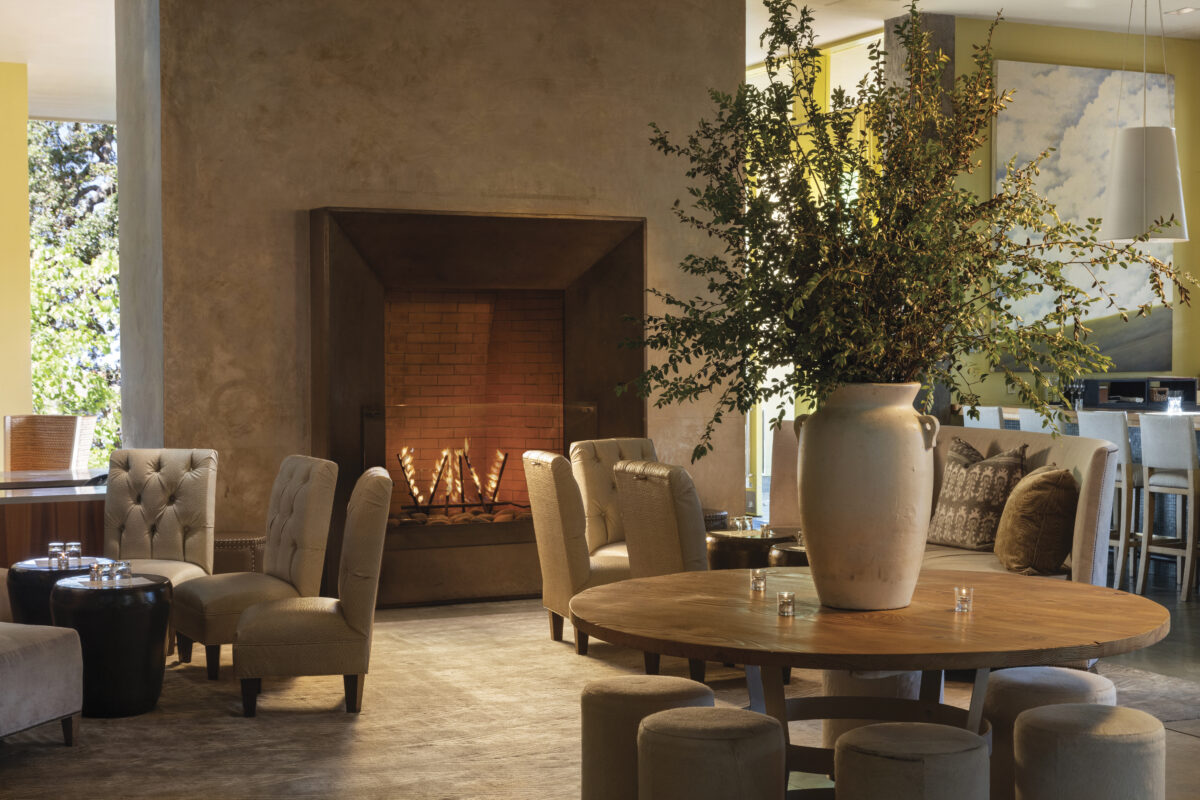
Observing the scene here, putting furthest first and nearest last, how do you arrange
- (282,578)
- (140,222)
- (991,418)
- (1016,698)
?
1. (991,418)
2. (140,222)
3. (282,578)
4. (1016,698)

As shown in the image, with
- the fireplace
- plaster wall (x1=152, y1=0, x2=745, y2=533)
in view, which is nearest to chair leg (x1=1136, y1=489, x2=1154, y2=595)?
plaster wall (x1=152, y1=0, x2=745, y2=533)

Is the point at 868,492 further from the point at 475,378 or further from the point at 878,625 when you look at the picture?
the point at 475,378

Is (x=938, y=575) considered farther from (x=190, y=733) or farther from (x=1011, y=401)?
(x=1011, y=401)

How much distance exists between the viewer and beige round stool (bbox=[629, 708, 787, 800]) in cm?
259

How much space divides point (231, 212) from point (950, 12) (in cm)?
545

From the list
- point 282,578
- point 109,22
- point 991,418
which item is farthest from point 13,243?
point 991,418

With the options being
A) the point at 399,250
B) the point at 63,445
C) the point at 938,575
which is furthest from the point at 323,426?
the point at 938,575

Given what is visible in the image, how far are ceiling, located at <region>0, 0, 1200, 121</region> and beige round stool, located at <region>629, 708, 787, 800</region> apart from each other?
22.6ft

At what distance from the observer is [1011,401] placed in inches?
383

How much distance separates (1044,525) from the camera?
5145 mm

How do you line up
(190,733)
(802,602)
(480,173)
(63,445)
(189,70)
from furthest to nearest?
(63,445) < (480,173) < (189,70) < (190,733) < (802,602)

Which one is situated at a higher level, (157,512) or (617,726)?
(157,512)

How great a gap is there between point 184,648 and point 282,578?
0.61m

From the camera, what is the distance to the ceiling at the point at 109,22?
8.52m
